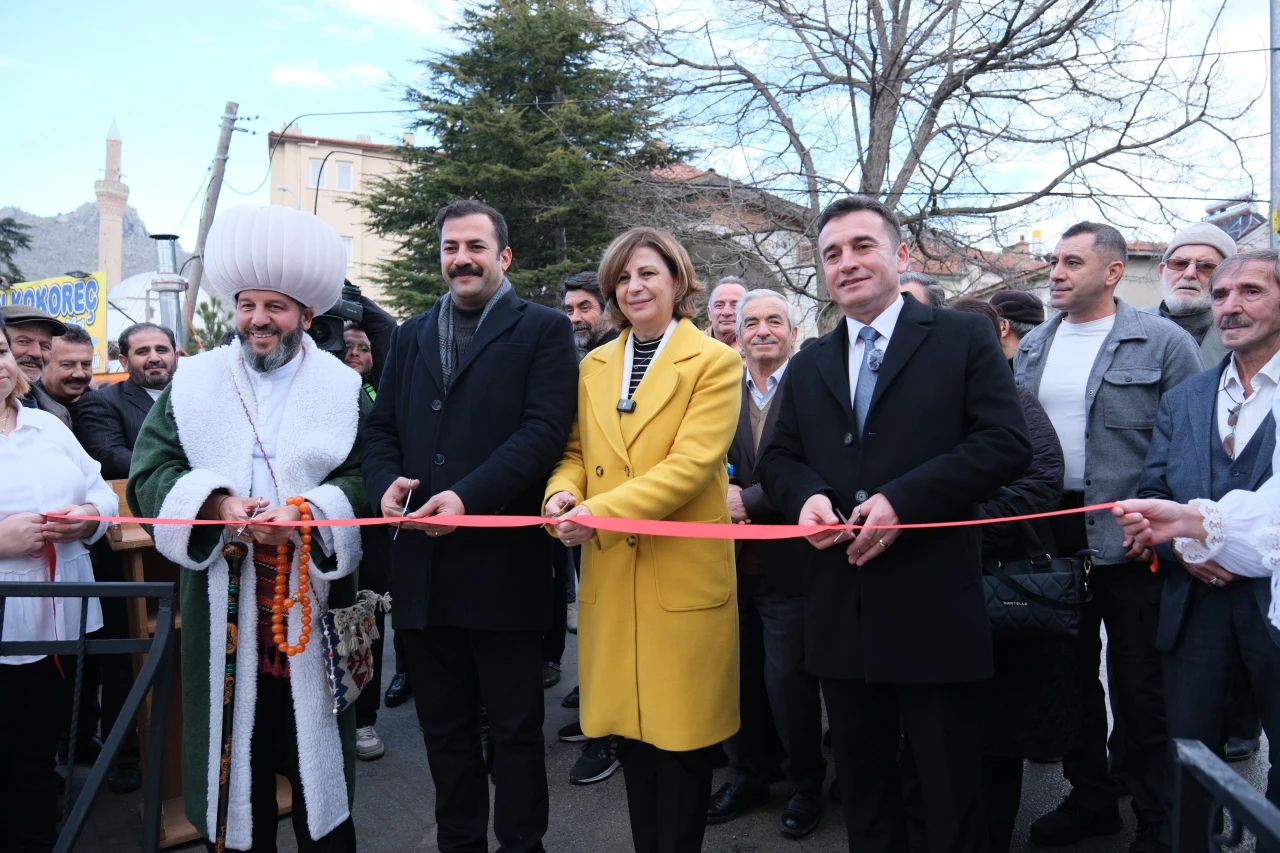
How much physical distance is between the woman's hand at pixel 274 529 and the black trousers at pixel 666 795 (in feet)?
4.42

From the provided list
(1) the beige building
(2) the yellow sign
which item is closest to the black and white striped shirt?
(2) the yellow sign

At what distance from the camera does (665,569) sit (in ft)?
9.39

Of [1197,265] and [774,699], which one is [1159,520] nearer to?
[774,699]

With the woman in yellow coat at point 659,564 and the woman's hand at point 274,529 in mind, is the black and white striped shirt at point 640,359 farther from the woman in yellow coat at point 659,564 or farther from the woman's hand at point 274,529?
the woman's hand at point 274,529

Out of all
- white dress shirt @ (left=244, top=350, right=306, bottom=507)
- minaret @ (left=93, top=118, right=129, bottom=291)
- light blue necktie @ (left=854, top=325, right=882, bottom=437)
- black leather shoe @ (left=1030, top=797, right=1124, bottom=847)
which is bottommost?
black leather shoe @ (left=1030, top=797, right=1124, bottom=847)

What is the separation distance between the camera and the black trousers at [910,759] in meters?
2.52

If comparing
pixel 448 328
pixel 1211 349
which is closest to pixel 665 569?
pixel 448 328

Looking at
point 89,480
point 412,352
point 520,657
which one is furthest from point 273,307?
point 520,657

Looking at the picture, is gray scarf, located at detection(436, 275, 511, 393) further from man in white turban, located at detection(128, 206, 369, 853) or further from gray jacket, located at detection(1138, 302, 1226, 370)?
gray jacket, located at detection(1138, 302, 1226, 370)

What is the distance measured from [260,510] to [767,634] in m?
2.14

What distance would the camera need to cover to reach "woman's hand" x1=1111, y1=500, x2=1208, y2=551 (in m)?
2.54

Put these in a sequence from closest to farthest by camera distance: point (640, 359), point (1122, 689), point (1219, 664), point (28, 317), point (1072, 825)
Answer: point (1219, 664), point (640, 359), point (1122, 689), point (1072, 825), point (28, 317)

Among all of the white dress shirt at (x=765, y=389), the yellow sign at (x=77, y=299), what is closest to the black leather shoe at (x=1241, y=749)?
the white dress shirt at (x=765, y=389)

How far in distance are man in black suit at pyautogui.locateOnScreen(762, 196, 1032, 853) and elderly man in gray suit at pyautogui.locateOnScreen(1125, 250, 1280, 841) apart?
2.46 ft
